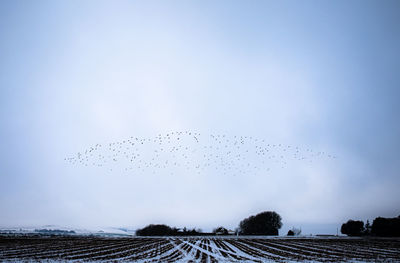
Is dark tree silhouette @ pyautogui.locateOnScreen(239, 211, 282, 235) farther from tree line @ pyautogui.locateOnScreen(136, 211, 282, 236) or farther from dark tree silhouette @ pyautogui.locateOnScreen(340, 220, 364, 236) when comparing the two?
dark tree silhouette @ pyautogui.locateOnScreen(340, 220, 364, 236)

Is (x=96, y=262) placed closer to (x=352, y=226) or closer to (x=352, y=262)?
(x=352, y=262)

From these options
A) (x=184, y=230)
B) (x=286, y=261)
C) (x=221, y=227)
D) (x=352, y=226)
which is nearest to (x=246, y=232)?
(x=221, y=227)

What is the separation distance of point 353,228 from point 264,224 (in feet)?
147

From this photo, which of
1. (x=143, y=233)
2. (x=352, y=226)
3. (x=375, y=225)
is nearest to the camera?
(x=375, y=225)

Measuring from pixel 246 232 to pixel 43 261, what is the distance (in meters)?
150

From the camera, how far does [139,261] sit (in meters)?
25.5

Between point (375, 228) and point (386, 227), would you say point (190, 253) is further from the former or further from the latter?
point (375, 228)

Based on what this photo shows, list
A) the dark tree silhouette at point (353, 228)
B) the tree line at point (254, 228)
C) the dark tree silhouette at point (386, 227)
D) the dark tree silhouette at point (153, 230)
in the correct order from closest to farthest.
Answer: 1. the dark tree silhouette at point (386, 227)
2. the dark tree silhouette at point (353, 228)
3. the tree line at point (254, 228)
4. the dark tree silhouette at point (153, 230)

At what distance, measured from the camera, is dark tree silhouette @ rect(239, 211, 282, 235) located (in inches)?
5853

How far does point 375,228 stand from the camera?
128375 mm

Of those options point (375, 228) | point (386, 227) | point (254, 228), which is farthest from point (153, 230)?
point (386, 227)

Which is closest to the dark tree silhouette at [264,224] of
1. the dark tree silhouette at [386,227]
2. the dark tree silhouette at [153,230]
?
the dark tree silhouette at [386,227]

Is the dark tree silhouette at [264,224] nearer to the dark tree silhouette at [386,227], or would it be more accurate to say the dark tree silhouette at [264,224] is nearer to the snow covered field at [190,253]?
the dark tree silhouette at [386,227]

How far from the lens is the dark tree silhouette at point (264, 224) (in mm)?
148675
